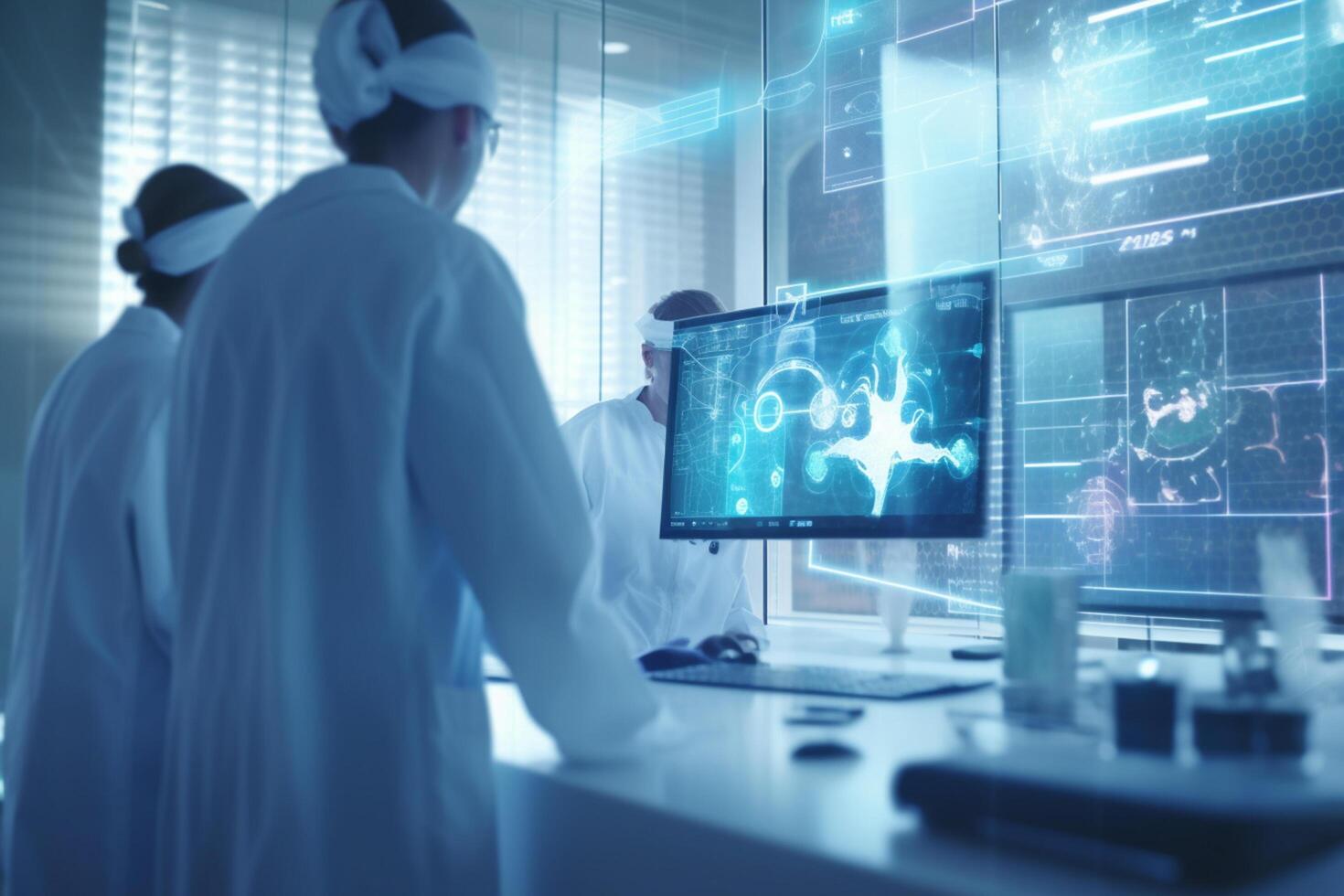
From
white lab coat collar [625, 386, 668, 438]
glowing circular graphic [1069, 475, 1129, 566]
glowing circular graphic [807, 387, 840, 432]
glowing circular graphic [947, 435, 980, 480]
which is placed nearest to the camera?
glowing circular graphic [947, 435, 980, 480]

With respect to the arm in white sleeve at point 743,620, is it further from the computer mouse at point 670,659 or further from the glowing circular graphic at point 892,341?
the glowing circular graphic at point 892,341

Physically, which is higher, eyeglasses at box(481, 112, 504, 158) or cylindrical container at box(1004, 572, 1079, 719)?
eyeglasses at box(481, 112, 504, 158)

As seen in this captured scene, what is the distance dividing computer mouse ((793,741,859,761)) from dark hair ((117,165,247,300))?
4.18 ft

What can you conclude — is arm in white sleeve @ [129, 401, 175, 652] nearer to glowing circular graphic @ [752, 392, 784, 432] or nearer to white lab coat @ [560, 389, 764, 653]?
glowing circular graphic @ [752, 392, 784, 432]

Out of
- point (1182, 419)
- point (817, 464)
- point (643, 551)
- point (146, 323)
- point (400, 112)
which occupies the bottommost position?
point (643, 551)

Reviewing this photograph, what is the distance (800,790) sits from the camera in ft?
2.65

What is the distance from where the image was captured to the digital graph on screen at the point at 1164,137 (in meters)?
2.62

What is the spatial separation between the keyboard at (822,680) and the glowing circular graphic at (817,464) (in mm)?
284

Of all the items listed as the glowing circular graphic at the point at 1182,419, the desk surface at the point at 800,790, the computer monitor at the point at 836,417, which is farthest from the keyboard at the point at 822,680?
the glowing circular graphic at the point at 1182,419

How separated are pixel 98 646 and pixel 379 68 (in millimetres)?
929

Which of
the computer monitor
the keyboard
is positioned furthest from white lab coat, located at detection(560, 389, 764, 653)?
the keyboard

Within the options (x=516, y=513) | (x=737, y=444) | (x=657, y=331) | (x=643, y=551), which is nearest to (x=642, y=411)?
(x=657, y=331)

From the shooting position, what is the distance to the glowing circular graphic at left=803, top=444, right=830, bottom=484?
1.57 meters

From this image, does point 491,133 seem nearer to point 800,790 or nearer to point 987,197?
point 800,790
